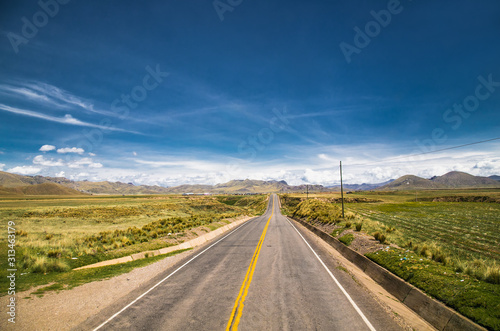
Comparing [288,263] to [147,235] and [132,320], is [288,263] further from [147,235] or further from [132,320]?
[147,235]

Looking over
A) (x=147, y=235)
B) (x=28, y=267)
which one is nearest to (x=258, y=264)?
(x=28, y=267)

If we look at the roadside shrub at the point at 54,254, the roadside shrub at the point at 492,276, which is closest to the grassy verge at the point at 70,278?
the roadside shrub at the point at 54,254

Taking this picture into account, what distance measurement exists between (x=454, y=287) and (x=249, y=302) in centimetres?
697

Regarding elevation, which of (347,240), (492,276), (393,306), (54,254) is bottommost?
(347,240)

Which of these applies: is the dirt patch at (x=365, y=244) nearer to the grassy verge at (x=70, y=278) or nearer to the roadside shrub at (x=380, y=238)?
the roadside shrub at (x=380, y=238)

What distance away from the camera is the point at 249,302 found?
8.10m

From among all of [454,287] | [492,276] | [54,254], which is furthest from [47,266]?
[492,276]

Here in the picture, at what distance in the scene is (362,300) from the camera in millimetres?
8312

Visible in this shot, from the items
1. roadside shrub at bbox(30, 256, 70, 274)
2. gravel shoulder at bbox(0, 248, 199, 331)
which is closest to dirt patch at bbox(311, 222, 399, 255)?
gravel shoulder at bbox(0, 248, 199, 331)

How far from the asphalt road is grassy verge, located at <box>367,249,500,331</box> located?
191cm

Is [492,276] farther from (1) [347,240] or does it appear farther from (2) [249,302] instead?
(1) [347,240]

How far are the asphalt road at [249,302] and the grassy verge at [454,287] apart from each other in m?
1.91

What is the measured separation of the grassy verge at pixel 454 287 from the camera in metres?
5.92

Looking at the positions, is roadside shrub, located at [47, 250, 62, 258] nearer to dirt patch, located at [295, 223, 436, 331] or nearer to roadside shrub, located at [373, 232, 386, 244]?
dirt patch, located at [295, 223, 436, 331]
